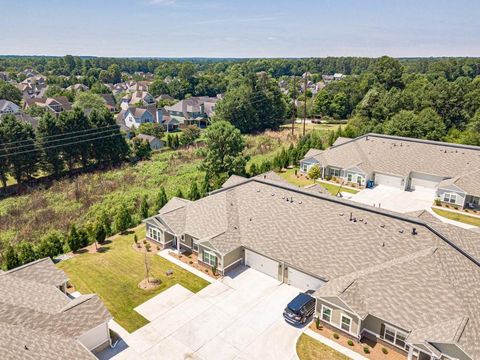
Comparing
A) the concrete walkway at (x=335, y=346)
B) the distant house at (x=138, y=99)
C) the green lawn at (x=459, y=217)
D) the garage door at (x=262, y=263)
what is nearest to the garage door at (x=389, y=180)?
the green lawn at (x=459, y=217)

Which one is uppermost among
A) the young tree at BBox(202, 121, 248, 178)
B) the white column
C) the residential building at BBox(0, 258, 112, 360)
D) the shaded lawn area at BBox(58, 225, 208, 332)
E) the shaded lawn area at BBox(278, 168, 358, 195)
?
→ the young tree at BBox(202, 121, 248, 178)

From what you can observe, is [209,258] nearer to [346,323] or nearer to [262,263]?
[262,263]

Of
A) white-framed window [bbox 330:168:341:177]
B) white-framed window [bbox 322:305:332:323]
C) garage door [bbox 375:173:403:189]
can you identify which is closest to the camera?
white-framed window [bbox 322:305:332:323]

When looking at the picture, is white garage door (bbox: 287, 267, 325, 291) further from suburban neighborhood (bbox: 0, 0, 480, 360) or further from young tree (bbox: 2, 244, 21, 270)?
young tree (bbox: 2, 244, 21, 270)

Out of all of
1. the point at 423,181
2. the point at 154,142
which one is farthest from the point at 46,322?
the point at 154,142

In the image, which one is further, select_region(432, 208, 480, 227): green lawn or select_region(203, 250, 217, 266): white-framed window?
select_region(432, 208, 480, 227): green lawn

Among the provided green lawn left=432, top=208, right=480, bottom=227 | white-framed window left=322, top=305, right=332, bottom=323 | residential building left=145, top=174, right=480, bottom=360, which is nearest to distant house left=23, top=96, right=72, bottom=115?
residential building left=145, top=174, right=480, bottom=360
